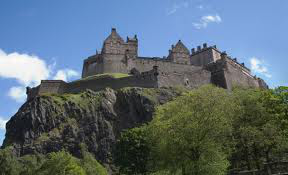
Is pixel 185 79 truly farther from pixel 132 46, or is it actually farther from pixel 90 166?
pixel 90 166

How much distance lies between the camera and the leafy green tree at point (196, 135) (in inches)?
1032

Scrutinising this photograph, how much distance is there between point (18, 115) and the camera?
60531 mm

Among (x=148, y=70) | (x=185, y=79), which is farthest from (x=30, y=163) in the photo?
(x=148, y=70)

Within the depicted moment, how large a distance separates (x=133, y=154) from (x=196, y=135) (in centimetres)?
1384

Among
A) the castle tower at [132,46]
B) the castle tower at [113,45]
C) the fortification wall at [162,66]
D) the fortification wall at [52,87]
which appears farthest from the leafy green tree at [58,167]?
the castle tower at [132,46]

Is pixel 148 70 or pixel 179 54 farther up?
pixel 179 54

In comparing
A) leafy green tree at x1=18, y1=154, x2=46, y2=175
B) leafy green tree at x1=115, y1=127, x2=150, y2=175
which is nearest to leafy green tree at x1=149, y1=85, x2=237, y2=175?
leafy green tree at x1=115, y1=127, x2=150, y2=175

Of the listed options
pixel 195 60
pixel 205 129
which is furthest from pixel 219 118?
pixel 195 60

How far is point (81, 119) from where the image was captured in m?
56.9

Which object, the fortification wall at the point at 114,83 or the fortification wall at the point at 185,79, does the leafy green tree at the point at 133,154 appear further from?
the fortification wall at the point at 185,79

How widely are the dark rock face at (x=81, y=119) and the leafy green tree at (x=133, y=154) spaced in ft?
44.1

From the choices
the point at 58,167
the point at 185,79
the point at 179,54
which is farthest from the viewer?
the point at 179,54

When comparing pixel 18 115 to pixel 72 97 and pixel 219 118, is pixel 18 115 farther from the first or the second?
pixel 219 118

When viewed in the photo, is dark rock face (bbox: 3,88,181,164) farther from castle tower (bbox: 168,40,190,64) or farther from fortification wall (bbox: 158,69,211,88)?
castle tower (bbox: 168,40,190,64)
